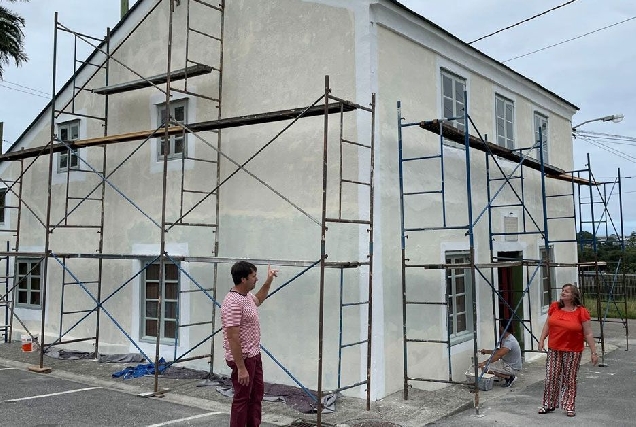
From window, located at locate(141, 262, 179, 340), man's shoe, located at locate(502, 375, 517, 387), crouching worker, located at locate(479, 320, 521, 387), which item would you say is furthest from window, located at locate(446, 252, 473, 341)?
window, located at locate(141, 262, 179, 340)

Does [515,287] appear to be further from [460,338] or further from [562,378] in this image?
[562,378]

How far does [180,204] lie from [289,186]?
2212mm

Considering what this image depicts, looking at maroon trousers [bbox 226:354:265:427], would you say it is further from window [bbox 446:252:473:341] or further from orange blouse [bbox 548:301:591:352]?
window [bbox 446:252:473:341]

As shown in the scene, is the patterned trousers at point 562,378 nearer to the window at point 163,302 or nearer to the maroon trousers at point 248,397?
the maroon trousers at point 248,397

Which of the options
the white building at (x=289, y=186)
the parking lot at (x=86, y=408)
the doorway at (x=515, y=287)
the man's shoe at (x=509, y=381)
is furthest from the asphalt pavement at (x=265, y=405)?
the doorway at (x=515, y=287)

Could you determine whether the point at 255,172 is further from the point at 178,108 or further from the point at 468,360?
the point at 468,360

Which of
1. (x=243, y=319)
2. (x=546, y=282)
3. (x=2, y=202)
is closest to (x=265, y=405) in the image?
(x=243, y=319)

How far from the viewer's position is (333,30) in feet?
29.0

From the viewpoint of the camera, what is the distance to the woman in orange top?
745 cm

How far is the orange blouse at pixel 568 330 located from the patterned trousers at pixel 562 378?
83 millimetres

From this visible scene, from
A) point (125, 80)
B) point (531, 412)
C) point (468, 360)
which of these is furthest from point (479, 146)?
point (125, 80)

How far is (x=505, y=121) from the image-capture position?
1211 cm

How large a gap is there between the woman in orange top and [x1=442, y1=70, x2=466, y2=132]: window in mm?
3571

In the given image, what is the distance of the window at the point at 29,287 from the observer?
42.8ft
